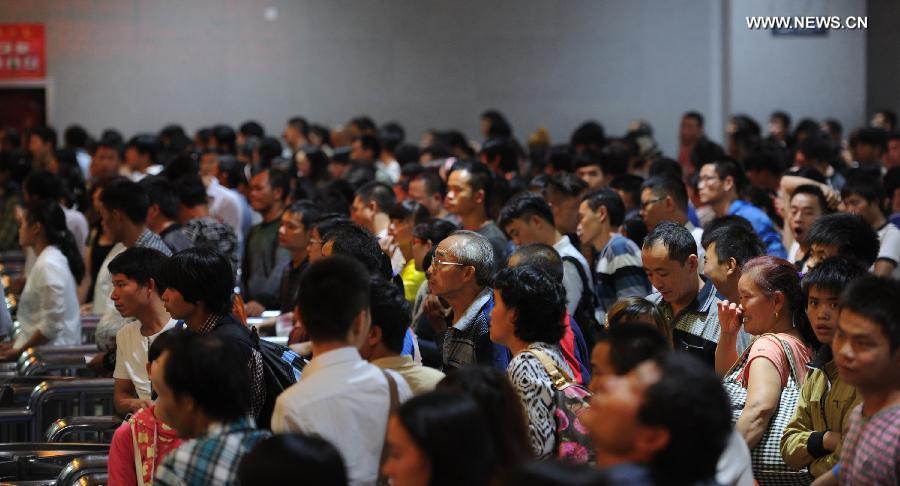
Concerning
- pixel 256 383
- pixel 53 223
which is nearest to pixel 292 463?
pixel 256 383

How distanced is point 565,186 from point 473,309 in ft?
8.57

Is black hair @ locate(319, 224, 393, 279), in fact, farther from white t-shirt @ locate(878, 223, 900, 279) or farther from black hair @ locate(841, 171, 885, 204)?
black hair @ locate(841, 171, 885, 204)

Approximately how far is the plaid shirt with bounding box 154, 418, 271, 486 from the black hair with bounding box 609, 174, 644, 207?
5534mm

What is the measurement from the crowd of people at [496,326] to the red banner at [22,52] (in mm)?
7754

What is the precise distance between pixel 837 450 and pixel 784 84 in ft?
38.8

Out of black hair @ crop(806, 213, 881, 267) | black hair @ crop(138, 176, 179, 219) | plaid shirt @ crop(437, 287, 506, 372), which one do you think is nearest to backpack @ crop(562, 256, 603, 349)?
plaid shirt @ crop(437, 287, 506, 372)

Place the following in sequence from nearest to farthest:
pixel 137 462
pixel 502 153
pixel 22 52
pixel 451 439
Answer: pixel 451 439, pixel 137 462, pixel 502 153, pixel 22 52

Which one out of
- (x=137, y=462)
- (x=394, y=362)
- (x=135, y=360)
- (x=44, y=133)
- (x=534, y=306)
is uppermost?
(x=44, y=133)

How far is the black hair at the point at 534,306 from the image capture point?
4.21 m

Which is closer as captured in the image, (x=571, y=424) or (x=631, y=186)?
(x=571, y=424)

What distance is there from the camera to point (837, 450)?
12.6 feet

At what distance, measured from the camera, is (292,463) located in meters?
2.88

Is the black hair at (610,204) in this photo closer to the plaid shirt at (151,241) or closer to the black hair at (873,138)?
the plaid shirt at (151,241)

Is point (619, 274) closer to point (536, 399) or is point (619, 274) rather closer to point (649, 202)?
point (649, 202)
